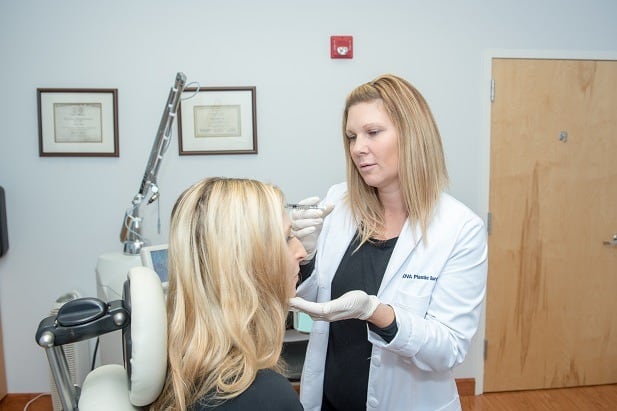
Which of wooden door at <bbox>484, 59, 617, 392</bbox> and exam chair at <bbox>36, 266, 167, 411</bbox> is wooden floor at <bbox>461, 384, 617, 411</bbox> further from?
exam chair at <bbox>36, 266, 167, 411</bbox>

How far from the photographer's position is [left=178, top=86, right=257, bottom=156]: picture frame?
2203 mm

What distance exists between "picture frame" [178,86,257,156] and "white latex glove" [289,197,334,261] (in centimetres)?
110

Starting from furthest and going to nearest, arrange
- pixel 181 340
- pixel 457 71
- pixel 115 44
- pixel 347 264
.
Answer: pixel 457 71 → pixel 115 44 → pixel 347 264 → pixel 181 340

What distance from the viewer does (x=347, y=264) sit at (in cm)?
124

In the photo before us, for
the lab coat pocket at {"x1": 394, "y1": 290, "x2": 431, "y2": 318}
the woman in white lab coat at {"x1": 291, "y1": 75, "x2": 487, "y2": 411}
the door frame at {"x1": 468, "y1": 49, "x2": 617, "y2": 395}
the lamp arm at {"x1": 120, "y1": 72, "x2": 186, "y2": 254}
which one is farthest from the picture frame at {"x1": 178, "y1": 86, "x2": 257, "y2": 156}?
the lab coat pocket at {"x1": 394, "y1": 290, "x2": 431, "y2": 318}

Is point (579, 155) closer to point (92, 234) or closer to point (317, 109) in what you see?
point (317, 109)

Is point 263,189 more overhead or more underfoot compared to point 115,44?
more underfoot

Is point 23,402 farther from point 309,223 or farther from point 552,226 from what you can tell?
point 552,226

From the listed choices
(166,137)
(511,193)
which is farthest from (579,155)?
(166,137)

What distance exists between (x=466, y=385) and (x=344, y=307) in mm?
1872

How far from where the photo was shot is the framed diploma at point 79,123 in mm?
2164

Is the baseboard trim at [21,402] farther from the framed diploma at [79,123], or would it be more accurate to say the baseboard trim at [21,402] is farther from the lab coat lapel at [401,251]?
the lab coat lapel at [401,251]

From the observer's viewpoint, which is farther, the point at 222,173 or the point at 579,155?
the point at 579,155

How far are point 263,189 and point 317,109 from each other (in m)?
1.52
